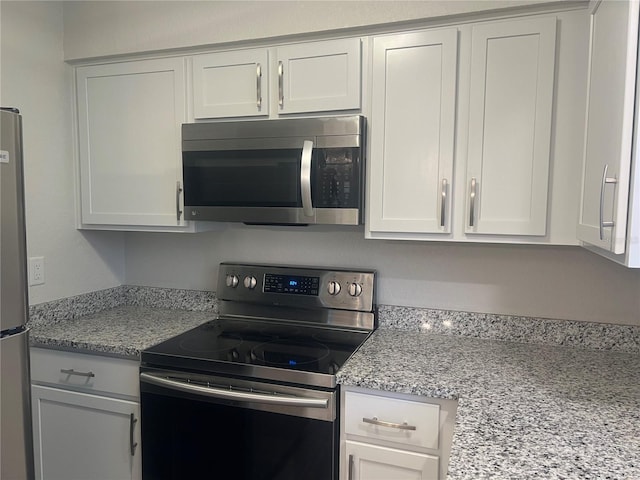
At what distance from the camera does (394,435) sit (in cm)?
148

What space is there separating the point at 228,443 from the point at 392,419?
580 mm

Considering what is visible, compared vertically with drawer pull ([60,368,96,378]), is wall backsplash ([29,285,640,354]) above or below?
above

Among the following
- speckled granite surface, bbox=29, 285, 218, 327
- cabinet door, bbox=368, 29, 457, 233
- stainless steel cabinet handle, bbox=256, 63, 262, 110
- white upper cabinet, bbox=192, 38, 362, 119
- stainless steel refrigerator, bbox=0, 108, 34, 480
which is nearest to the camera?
stainless steel refrigerator, bbox=0, 108, 34, 480

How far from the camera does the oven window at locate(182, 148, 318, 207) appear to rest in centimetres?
183

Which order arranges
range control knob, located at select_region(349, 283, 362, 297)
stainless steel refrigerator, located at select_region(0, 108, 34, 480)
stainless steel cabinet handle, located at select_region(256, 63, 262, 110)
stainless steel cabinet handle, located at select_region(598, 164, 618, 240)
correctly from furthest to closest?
range control knob, located at select_region(349, 283, 362, 297)
stainless steel cabinet handle, located at select_region(256, 63, 262, 110)
stainless steel refrigerator, located at select_region(0, 108, 34, 480)
stainless steel cabinet handle, located at select_region(598, 164, 618, 240)

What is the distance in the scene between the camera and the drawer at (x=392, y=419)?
4.76 feet

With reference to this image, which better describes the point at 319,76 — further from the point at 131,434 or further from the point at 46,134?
the point at 131,434

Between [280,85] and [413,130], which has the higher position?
[280,85]

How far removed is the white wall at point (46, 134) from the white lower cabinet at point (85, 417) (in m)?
0.38

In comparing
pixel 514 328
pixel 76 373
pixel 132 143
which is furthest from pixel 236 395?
pixel 132 143

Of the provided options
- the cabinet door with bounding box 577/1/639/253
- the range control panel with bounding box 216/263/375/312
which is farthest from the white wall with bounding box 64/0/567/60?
the range control panel with bounding box 216/263/375/312

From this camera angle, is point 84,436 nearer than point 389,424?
No

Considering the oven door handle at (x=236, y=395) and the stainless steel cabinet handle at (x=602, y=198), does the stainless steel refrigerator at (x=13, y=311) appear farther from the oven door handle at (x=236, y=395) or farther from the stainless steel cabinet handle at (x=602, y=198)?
the stainless steel cabinet handle at (x=602, y=198)

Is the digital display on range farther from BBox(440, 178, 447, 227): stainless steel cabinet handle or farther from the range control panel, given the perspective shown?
BBox(440, 178, 447, 227): stainless steel cabinet handle
